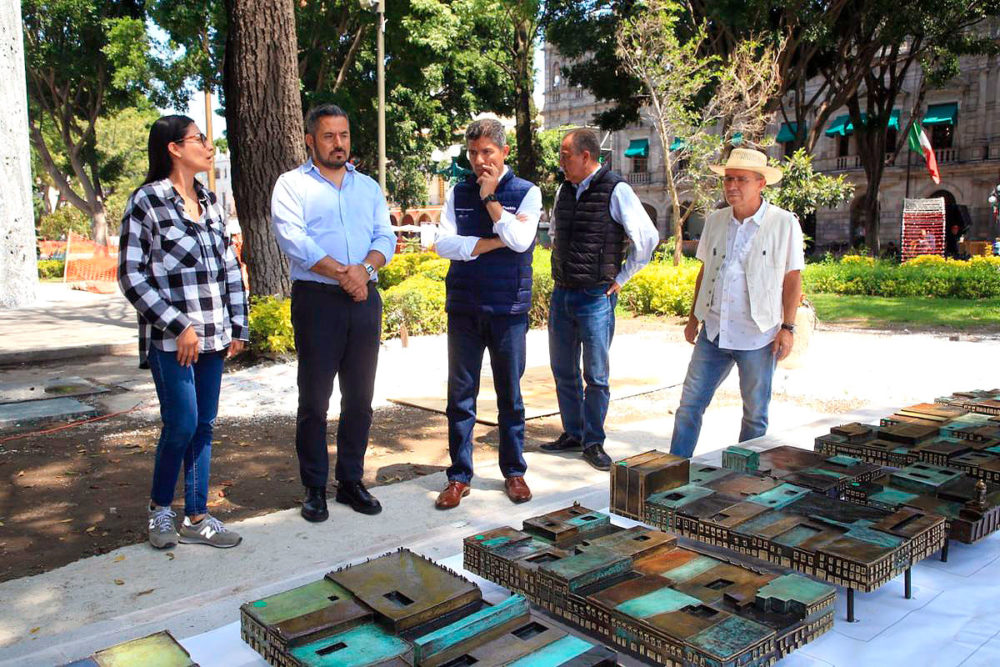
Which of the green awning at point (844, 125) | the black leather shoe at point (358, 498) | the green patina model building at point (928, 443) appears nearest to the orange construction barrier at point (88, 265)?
the black leather shoe at point (358, 498)

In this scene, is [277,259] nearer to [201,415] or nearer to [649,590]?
[201,415]

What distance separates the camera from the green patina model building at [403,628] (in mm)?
1878

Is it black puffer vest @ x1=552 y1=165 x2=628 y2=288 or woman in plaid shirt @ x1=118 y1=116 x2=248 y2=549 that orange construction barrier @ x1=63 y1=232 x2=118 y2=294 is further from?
woman in plaid shirt @ x1=118 y1=116 x2=248 y2=549

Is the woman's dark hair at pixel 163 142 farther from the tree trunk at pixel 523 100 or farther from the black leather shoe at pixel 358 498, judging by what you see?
the tree trunk at pixel 523 100

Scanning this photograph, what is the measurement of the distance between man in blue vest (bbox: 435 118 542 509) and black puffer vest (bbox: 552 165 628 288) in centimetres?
65

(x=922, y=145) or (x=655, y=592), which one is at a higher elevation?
(x=922, y=145)

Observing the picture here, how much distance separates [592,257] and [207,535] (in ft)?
8.60

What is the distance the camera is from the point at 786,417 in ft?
21.1

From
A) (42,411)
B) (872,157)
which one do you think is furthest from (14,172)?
(872,157)

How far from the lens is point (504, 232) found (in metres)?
4.09

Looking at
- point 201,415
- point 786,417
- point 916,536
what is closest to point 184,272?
point 201,415

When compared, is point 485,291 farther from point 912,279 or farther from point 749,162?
point 912,279

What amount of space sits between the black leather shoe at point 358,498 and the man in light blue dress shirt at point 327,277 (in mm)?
170

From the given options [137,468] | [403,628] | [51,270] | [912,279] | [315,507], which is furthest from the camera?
[51,270]
